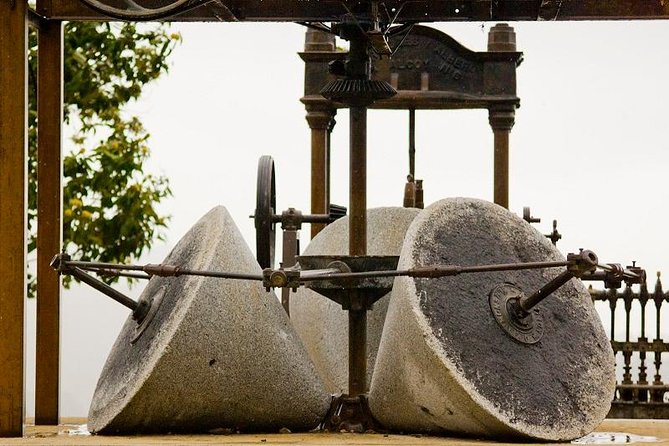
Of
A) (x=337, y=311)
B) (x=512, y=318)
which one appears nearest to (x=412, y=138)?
(x=337, y=311)

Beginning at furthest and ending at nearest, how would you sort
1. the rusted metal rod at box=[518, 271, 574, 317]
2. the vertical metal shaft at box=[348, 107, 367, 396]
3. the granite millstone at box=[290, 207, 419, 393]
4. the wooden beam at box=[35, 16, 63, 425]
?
the granite millstone at box=[290, 207, 419, 393] < the wooden beam at box=[35, 16, 63, 425] < the vertical metal shaft at box=[348, 107, 367, 396] < the rusted metal rod at box=[518, 271, 574, 317]

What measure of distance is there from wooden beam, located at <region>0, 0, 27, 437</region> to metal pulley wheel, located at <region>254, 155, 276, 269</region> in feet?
5.43

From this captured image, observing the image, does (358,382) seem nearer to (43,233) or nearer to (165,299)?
(165,299)

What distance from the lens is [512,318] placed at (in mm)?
6281

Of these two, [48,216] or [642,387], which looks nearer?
[48,216]

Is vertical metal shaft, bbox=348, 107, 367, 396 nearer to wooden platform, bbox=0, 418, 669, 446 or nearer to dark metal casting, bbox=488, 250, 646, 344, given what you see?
wooden platform, bbox=0, 418, 669, 446

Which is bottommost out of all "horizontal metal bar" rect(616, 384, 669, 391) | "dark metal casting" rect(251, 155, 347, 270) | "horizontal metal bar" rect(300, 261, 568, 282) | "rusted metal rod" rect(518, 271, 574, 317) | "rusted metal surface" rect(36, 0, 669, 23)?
"horizontal metal bar" rect(616, 384, 669, 391)

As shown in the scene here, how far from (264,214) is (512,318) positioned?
1965mm

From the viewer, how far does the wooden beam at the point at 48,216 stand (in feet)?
23.9

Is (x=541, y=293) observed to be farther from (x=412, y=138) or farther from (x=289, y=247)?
(x=412, y=138)

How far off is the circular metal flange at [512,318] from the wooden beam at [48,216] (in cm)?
234

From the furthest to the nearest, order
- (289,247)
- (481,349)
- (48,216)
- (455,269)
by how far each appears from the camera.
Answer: (289,247)
(48,216)
(481,349)
(455,269)

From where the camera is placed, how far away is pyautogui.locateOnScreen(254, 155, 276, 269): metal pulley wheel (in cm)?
765

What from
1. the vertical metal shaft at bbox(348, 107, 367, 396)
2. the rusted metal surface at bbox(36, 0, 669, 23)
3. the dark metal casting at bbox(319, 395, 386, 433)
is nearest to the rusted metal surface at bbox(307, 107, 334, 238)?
the rusted metal surface at bbox(36, 0, 669, 23)
